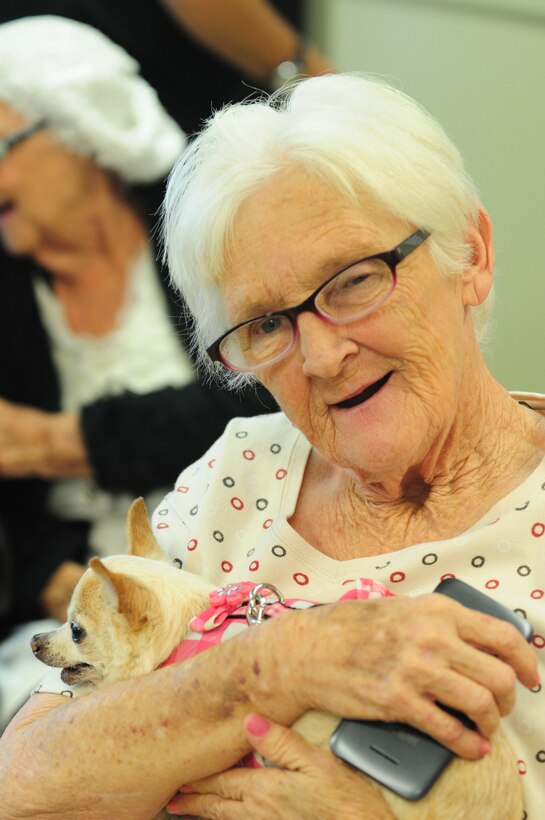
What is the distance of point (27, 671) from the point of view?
239 centimetres

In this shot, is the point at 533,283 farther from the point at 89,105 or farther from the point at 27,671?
the point at 27,671

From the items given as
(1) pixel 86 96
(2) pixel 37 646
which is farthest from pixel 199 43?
(2) pixel 37 646

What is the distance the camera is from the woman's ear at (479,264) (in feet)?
4.40

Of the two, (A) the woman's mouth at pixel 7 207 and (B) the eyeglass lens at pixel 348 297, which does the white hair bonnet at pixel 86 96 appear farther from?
(B) the eyeglass lens at pixel 348 297

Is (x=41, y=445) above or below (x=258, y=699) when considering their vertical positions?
below

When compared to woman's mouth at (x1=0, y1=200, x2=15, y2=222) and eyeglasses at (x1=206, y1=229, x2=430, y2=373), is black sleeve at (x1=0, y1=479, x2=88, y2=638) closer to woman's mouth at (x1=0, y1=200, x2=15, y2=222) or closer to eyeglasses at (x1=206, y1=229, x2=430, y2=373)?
woman's mouth at (x1=0, y1=200, x2=15, y2=222)

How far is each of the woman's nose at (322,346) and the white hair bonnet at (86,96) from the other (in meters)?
1.45

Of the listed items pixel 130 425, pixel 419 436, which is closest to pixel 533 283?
pixel 130 425

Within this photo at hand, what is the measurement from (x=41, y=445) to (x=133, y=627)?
1315 mm

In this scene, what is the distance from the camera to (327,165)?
49.6 inches

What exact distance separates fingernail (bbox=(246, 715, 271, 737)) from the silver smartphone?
0.08 metres

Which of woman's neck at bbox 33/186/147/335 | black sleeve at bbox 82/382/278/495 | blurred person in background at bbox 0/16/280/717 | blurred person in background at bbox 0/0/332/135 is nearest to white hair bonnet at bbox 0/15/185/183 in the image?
blurred person in background at bbox 0/16/280/717

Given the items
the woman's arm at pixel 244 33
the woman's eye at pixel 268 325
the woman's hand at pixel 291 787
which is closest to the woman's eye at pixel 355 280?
the woman's eye at pixel 268 325

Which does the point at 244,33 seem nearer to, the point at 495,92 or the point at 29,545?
the point at 495,92
